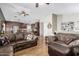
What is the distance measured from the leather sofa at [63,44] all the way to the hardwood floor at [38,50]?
0.34 ft

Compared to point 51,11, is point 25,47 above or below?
below

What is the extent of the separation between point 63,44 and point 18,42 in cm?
93

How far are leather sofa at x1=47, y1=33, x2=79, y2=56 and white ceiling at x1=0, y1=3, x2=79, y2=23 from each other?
0.47m

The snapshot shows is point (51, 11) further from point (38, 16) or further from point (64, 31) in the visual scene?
point (64, 31)

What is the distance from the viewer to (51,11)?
2.64 meters

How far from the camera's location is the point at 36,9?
2645mm

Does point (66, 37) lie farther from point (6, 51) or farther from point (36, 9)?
point (6, 51)

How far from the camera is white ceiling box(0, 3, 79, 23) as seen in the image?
2.60m

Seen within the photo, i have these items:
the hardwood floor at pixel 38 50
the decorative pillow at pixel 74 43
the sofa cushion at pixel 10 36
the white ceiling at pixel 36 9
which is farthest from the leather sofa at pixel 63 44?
the sofa cushion at pixel 10 36

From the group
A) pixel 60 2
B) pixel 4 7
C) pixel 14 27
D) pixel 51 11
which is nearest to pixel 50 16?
pixel 51 11

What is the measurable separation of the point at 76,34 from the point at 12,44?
4.31 ft

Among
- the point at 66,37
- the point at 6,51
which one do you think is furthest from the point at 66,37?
the point at 6,51

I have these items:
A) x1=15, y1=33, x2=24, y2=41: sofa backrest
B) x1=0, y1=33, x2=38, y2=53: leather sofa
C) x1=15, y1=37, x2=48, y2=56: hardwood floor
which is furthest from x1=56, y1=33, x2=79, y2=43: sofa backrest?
x1=15, y1=33, x2=24, y2=41: sofa backrest

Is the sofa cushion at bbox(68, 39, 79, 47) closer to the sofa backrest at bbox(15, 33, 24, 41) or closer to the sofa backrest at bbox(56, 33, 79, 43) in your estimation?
the sofa backrest at bbox(56, 33, 79, 43)
